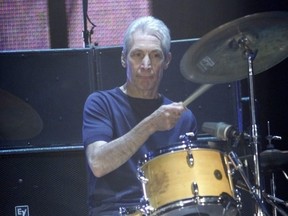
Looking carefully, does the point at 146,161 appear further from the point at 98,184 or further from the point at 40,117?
the point at 40,117

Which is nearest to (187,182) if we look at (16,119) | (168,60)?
(168,60)

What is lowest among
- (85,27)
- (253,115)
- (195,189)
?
(195,189)

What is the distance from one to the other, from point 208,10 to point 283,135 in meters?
0.83

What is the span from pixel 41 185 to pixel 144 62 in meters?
0.77

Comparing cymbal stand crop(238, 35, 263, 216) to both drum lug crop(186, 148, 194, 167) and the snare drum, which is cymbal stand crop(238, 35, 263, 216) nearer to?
the snare drum

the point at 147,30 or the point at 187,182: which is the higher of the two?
the point at 147,30

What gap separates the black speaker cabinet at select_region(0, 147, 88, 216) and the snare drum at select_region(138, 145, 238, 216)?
60 cm

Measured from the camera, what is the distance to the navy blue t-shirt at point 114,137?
2.20 m

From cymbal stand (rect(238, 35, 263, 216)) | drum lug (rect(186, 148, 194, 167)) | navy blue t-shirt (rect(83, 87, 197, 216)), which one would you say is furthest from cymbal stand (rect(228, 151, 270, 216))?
navy blue t-shirt (rect(83, 87, 197, 216))

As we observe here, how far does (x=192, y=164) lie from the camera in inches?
78.3

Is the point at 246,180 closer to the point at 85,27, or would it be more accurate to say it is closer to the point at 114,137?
the point at 114,137

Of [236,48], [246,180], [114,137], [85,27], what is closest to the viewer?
[246,180]

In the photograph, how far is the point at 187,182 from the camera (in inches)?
76.9

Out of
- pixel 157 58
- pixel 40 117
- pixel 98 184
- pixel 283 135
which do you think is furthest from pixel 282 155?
pixel 40 117
